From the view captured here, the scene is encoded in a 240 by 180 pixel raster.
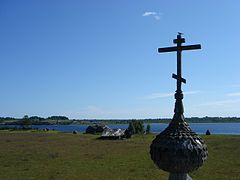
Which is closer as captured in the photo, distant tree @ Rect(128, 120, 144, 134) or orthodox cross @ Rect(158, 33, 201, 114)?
orthodox cross @ Rect(158, 33, 201, 114)

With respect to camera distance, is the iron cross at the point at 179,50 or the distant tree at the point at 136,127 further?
the distant tree at the point at 136,127

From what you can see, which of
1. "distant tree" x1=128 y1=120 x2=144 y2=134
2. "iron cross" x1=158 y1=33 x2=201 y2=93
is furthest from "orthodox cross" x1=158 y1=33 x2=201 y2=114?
"distant tree" x1=128 y1=120 x2=144 y2=134

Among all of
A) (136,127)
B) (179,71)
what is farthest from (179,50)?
(136,127)

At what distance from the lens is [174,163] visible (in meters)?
8.55

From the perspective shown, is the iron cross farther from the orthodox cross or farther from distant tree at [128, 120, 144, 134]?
distant tree at [128, 120, 144, 134]

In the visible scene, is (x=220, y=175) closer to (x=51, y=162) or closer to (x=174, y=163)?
(x=51, y=162)

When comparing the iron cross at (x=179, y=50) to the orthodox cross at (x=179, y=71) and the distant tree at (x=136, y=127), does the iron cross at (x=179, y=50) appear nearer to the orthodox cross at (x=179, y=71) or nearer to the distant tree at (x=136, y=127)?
the orthodox cross at (x=179, y=71)

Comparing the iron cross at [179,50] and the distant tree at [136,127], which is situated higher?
the iron cross at [179,50]

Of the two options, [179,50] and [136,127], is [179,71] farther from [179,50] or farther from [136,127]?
[136,127]

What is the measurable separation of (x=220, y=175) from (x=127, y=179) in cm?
536

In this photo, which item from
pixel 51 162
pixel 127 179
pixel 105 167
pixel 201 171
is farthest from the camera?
pixel 51 162

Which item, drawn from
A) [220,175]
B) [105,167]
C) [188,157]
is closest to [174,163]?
[188,157]

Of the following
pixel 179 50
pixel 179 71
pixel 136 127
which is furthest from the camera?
pixel 136 127

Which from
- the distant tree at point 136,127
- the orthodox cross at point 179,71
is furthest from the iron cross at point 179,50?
the distant tree at point 136,127
